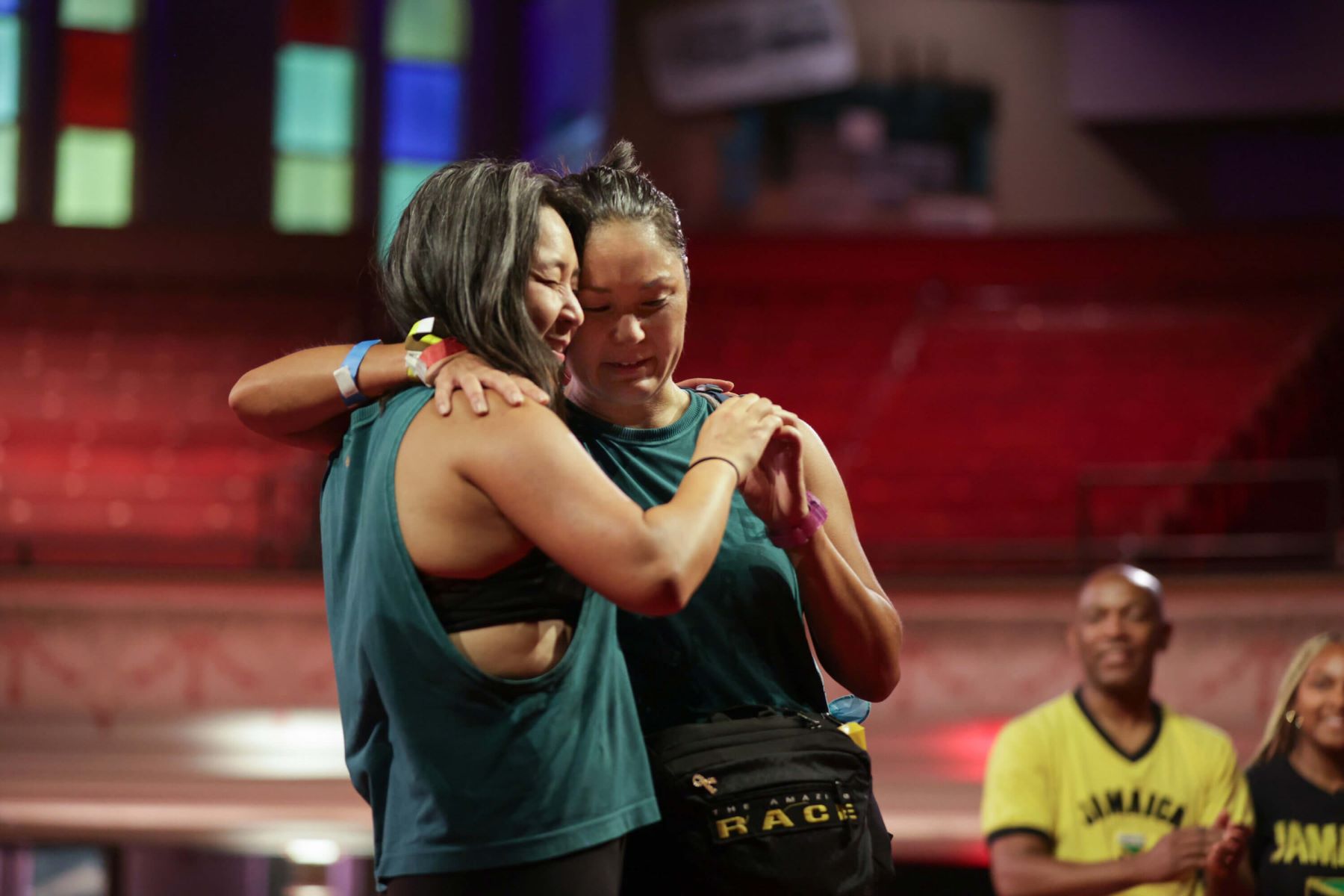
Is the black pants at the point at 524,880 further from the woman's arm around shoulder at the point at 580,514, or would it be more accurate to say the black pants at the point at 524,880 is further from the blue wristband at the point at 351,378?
the blue wristband at the point at 351,378

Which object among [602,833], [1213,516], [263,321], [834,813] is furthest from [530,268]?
[263,321]

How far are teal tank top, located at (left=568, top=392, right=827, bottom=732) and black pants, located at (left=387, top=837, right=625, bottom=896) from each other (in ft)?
0.91

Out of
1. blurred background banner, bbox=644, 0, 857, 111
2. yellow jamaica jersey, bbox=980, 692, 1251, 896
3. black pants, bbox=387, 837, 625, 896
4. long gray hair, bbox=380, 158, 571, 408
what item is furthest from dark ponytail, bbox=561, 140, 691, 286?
blurred background banner, bbox=644, 0, 857, 111

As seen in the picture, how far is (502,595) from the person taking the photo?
140cm

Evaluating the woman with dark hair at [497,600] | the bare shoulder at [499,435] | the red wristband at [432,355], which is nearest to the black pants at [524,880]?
the woman with dark hair at [497,600]

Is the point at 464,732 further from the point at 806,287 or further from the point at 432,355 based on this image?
the point at 806,287

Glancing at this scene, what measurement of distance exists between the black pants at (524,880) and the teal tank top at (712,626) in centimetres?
28

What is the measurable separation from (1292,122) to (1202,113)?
0.82m

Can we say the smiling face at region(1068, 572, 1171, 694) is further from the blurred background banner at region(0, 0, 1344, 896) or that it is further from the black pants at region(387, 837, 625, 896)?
the blurred background banner at region(0, 0, 1344, 896)

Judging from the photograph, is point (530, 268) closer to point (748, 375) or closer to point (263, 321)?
point (748, 375)

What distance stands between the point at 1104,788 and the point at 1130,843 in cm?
13

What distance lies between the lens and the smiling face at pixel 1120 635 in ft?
10.4

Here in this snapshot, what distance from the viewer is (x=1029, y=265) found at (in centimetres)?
1084

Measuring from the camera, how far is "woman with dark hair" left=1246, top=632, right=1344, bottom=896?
116 inches
